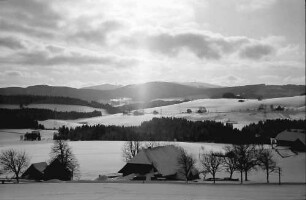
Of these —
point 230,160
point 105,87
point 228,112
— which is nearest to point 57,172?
point 105,87

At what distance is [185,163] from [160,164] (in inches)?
35.6

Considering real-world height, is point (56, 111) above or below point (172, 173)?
above

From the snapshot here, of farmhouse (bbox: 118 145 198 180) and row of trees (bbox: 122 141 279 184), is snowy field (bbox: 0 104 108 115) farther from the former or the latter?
farmhouse (bbox: 118 145 198 180)

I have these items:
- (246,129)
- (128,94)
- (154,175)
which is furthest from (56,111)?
(246,129)

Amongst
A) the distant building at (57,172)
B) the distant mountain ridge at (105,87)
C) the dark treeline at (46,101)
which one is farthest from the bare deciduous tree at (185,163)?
the distant building at (57,172)

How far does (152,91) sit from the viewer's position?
9508mm

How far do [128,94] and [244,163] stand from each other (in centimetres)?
481

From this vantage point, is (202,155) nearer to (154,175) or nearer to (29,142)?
(154,175)

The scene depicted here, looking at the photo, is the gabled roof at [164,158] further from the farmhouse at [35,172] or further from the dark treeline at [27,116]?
the farmhouse at [35,172]

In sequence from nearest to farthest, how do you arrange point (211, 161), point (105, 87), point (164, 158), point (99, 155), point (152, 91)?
1. point (99, 155)
2. point (105, 87)
3. point (152, 91)
4. point (211, 161)
5. point (164, 158)

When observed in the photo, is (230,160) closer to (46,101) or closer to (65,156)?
(65,156)

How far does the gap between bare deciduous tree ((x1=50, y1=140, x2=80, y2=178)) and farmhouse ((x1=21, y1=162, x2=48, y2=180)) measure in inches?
10.7

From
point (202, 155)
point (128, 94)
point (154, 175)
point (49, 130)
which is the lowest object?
point (154, 175)

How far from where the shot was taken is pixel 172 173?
10.8m
